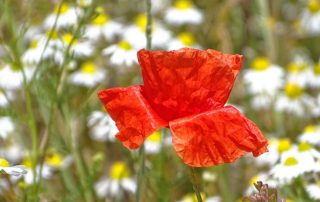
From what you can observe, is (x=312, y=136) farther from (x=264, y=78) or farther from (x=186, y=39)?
(x=186, y=39)

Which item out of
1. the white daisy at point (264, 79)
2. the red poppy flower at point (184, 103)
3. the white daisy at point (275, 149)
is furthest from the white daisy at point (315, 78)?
the red poppy flower at point (184, 103)

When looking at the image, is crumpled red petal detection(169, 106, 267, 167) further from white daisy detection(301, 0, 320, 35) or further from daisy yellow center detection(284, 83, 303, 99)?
white daisy detection(301, 0, 320, 35)

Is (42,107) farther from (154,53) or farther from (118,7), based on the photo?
(118,7)

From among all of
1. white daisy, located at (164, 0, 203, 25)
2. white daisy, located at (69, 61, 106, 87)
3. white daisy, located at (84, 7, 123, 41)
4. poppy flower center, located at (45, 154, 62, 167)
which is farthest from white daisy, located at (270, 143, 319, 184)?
white daisy, located at (164, 0, 203, 25)

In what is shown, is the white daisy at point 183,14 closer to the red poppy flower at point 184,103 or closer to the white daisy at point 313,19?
the white daisy at point 313,19

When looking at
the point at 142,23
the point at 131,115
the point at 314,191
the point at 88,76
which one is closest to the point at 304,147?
the point at 314,191

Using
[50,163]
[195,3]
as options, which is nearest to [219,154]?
[50,163]
